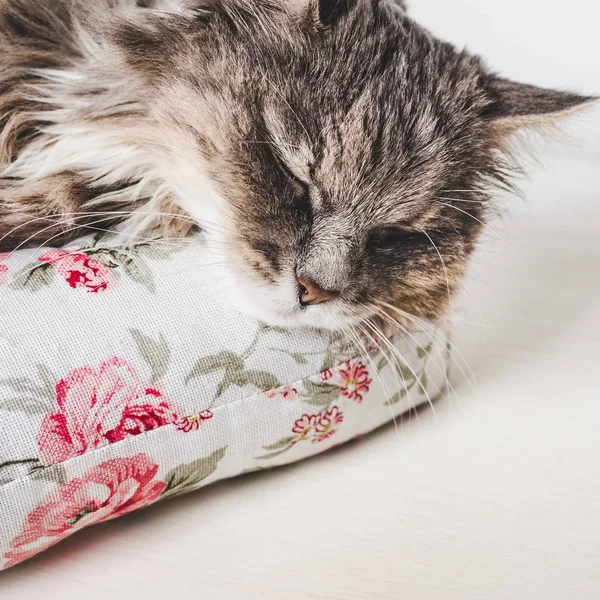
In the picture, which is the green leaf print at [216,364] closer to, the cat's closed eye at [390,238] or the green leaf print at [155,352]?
the green leaf print at [155,352]

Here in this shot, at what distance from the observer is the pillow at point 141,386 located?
3.23 ft

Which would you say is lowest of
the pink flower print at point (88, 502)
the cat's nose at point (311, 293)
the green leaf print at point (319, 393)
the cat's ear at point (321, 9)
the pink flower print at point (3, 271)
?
the pink flower print at point (88, 502)

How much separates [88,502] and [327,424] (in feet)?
1.31

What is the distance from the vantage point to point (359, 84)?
1.16 meters

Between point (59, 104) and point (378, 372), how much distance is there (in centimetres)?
72

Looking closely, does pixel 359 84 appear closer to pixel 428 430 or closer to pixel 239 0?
pixel 239 0

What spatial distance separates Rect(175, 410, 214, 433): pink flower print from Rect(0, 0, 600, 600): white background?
0.53 feet

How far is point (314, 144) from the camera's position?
1.12m

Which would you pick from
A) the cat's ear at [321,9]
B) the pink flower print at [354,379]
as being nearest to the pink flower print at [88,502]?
the pink flower print at [354,379]

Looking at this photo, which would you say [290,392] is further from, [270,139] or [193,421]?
[270,139]

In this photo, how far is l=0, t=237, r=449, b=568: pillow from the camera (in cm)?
98

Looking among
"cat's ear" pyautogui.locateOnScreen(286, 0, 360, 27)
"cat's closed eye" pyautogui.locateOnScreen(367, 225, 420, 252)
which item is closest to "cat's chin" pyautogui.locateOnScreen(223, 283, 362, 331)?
"cat's closed eye" pyautogui.locateOnScreen(367, 225, 420, 252)

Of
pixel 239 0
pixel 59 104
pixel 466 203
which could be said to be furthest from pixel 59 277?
pixel 466 203

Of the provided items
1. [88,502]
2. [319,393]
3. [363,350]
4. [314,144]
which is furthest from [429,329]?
[88,502]
